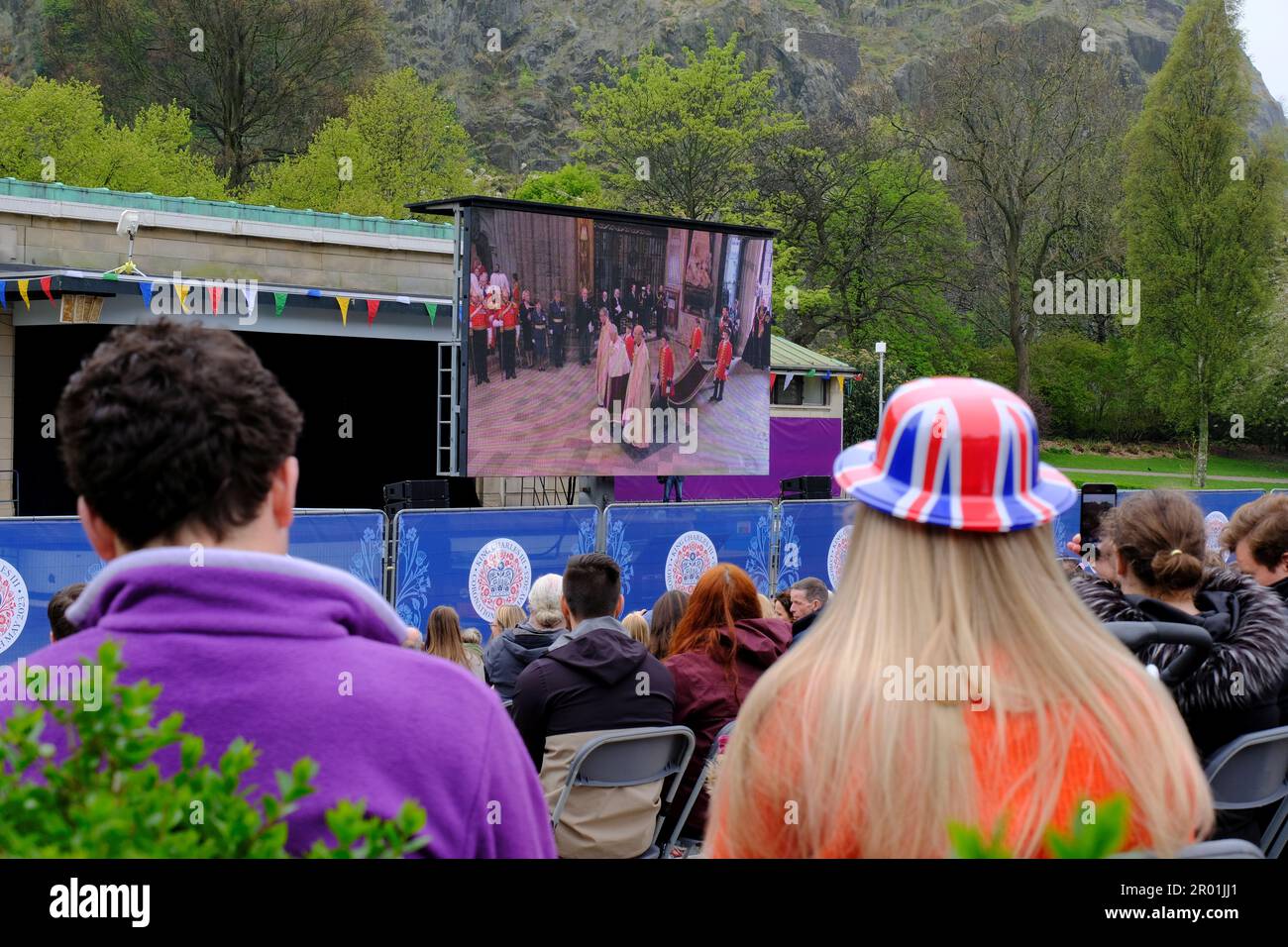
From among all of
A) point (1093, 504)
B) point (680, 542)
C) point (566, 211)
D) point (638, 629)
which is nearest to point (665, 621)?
point (638, 629)

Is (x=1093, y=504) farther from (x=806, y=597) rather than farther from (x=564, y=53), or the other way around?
(x=564, y=53)

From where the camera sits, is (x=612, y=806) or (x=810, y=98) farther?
(x=810, y=98)

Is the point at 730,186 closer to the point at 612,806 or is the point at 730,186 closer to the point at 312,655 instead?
the point at 612,806

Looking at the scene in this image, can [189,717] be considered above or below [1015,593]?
below

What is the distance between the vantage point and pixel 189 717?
1.56 metres

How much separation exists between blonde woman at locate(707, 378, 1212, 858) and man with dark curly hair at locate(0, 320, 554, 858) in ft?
1.19

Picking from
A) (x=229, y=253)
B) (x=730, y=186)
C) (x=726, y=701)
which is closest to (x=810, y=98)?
(x=730, y=186)

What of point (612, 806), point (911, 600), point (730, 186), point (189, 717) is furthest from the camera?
point (730, 186)

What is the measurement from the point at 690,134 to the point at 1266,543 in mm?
42062

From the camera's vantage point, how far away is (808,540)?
12984 mm

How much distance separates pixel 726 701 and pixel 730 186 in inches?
1634

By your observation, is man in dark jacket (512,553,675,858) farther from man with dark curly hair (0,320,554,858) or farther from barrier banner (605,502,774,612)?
barrier banner (605,502,774,612)

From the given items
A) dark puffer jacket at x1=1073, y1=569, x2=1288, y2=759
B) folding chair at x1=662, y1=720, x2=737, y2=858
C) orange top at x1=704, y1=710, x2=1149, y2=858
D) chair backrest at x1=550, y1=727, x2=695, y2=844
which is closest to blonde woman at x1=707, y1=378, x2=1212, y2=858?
orange top at x1=704, y1=710, x2=1149, y2=858

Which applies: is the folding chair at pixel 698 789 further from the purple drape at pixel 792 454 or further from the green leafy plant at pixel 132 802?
the purple drape at pixel 792 454
